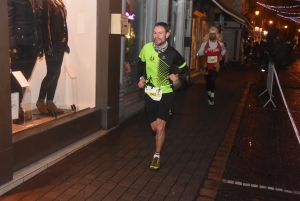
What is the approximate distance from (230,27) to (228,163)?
22.8 metres

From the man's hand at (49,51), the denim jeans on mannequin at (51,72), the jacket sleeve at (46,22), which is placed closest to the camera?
the jacket sleeve at (46,22)

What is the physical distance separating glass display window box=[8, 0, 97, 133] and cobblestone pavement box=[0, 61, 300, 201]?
0.86m

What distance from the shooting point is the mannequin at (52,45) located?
591 cm

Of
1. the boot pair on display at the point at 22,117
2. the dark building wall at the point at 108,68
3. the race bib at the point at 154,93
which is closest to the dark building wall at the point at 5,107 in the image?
the boot pair on display at the point at 22,117

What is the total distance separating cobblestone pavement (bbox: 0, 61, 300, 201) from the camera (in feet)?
14.7

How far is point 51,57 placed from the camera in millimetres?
6238

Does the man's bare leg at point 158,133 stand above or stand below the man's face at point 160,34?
below

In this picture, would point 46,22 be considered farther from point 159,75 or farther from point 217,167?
point 217,167

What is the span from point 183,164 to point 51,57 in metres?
2.68

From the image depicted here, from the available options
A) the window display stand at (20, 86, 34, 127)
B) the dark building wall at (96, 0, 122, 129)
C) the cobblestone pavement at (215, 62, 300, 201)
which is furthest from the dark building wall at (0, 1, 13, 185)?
the dark building wall at (96, 0, 122, 129)

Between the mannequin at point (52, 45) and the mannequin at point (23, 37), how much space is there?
0.18 m

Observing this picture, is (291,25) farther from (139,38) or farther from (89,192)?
(89,192)

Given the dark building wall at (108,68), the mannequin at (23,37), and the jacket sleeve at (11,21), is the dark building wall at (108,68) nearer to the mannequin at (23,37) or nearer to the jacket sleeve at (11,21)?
the mannequin at (23,37)

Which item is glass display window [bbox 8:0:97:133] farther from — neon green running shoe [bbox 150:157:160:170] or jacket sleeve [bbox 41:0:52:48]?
neon green running shoe [bbox 150:157:160:170]
